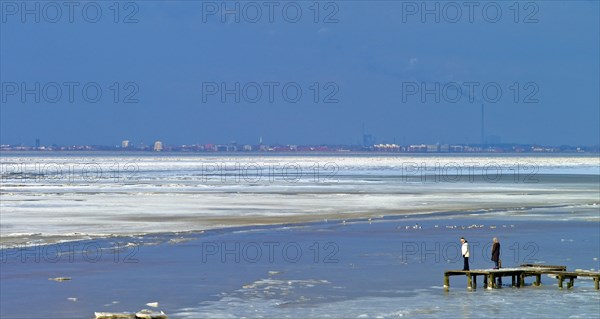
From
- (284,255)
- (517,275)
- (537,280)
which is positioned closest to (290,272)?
(284,255)

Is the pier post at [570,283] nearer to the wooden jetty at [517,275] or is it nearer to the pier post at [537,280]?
the wooden jetty at [517,275]

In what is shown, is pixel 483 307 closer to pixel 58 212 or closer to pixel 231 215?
pixel 231 215

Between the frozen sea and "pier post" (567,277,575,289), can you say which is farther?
"pier post" (567,277,575,289)

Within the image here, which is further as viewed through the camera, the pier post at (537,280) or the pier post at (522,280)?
the pier post at (537,280)

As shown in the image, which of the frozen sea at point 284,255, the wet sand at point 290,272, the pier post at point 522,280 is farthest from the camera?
the pier post at point 522,280

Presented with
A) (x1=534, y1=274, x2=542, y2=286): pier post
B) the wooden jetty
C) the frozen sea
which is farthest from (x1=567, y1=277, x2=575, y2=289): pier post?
(x1=534, y1=274, x2=542, y2=286): pier post

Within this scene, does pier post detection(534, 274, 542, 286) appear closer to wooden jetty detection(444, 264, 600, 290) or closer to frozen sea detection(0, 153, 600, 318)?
wooden jetty detection(444, 264, 600, 290)

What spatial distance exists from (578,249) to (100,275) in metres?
17.0

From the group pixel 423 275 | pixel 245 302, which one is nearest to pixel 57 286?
pixel 245 302

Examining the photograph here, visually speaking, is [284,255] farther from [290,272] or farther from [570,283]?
[570,283]

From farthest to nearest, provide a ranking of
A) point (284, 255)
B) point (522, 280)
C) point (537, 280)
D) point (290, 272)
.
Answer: point (284, 255) < point (290, 272) < point (537, 280) < point (522, 280)

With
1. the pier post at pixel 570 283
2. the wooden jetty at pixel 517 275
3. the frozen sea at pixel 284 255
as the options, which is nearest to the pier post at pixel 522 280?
the wooden jetty at pixel 517 275

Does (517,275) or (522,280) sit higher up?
(517,275)

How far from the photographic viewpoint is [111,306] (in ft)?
82.9
